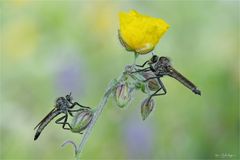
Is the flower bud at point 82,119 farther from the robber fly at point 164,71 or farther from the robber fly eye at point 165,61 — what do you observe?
the robber fly eye at point 165,61

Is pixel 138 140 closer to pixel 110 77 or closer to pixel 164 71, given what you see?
pixel 110 77

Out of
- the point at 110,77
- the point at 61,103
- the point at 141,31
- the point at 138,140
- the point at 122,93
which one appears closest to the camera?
the point at 122,93

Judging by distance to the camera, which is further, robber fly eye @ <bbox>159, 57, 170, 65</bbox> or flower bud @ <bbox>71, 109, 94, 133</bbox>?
robber fly eye @ <bbox>159, 57, 170, 65</bbox>

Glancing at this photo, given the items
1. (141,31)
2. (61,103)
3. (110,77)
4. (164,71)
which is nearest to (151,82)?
(164,71)

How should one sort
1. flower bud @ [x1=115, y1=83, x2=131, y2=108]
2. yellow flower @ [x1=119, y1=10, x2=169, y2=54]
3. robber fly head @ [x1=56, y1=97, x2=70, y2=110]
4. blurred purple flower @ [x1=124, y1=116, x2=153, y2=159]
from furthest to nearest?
blurred purple flower @ [x1=124, y1=116, x2=153, y2=159], robber fly head @ [x1=56, y1=97, x2=70, y2=110], yellow flower @ [x1=119, y1=10, x2=169, y2=54], flower bud @ [x1=115, y1=83, x2=131, y2=108]

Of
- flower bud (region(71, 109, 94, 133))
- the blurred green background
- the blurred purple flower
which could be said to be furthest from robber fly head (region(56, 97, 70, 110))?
the blurred purple flower

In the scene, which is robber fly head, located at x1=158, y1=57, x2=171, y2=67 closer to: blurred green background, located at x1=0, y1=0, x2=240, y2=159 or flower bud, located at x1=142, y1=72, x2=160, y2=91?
flower bud, located at x1=142, y1=72, x2=160, y2=91

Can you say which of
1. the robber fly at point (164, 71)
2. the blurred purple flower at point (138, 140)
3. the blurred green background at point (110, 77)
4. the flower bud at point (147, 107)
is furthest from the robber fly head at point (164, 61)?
the blurred purple flower at point (138, 140)
